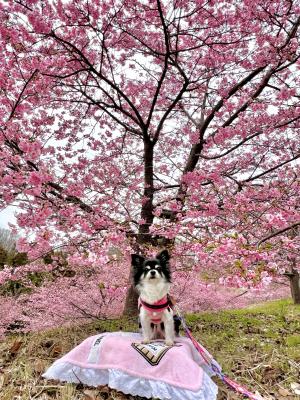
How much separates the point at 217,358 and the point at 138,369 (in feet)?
6.10

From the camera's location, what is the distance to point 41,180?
438cm

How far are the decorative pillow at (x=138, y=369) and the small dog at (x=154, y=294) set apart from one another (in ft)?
0.71

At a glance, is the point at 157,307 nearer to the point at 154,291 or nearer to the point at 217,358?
the point at 154,291

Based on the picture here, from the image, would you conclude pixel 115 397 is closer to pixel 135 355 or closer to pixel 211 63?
pixel 135 355

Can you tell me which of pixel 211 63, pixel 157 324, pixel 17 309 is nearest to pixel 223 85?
pixel 211 63

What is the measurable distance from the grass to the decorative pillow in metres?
0.14

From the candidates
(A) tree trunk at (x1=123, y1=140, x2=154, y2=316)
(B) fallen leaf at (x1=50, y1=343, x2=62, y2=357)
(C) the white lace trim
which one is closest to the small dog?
(C) the white lace trim

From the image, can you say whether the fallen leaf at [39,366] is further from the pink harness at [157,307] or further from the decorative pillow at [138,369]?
the pink harness at [157,307]

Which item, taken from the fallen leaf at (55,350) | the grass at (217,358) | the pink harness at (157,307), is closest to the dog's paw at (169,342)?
the pink harness at (157,307)

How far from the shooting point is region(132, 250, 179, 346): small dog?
154 inches

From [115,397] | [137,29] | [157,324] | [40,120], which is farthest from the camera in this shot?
[40,120]

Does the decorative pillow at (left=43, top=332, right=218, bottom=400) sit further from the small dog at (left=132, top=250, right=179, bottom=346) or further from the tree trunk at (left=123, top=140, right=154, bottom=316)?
the tree trunk at (left=123, top=140, right=154, bottom=316)

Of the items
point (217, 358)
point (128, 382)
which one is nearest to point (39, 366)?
point (128, 382)

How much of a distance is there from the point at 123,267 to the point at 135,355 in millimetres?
5155
